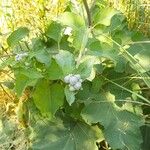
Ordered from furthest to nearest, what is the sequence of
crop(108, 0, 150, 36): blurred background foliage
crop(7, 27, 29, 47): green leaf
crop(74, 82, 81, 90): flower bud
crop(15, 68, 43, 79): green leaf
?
1. crop(108, 0, 150, 36): blurred background foliage
2. crop(7, 27, 29, 47): green leaf
3. crop(15, 68, 43, 79): green leaf
4. crop(74, 82, 81, 90): flower bud

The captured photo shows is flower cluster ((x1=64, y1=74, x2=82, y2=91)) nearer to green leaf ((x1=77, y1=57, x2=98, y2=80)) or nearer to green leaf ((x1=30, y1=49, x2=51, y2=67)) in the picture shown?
green leaf ((x1=77, y1=57, x2=98, y2=80))

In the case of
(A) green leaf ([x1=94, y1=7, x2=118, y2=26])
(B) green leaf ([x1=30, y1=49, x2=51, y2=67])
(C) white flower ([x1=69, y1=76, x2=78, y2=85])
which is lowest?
A: (C) white flower ([x1=69, y1=76, x2=78, y2=85])

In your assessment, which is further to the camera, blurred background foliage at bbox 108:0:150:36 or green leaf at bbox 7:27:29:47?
blurred background foliage at bbox 108:0:150:36

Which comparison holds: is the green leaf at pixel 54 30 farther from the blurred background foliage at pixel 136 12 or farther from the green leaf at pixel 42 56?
the blurred background foliage at pixel 136 12

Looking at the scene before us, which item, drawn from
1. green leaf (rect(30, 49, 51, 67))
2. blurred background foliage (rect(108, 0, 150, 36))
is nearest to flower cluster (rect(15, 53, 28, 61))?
green leaf (rect(30, 49, 51, 67))

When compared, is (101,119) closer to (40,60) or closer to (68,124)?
(68,124)

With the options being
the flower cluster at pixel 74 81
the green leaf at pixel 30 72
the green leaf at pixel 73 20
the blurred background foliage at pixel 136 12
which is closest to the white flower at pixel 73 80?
the flower cluster at pixel 74 81
